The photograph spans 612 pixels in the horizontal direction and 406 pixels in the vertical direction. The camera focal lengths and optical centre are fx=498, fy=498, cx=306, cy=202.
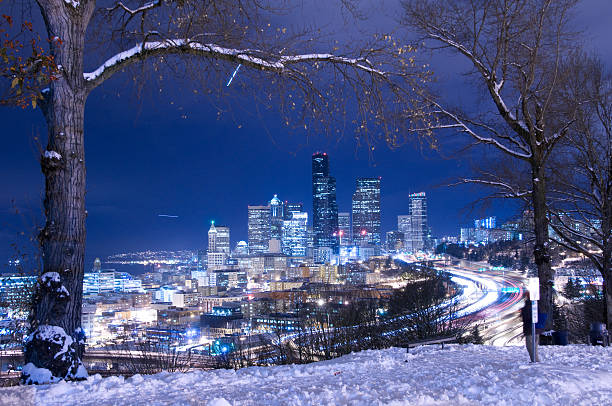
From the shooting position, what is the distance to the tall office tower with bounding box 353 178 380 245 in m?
130

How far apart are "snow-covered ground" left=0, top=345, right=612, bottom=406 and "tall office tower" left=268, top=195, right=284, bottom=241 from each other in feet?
505

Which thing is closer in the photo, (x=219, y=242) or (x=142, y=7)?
(x=142, y=7)

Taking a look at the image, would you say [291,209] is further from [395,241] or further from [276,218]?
[395,241]

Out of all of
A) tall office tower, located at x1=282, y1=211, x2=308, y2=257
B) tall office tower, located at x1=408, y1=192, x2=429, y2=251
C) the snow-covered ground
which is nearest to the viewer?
the snow-covered ground

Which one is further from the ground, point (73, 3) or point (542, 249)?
point (73, 3)

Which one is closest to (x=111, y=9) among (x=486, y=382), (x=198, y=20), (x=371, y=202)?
(x=198, y=20)

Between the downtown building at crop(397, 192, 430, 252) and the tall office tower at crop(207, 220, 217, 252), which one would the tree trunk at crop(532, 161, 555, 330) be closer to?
the downtown building at crop(397, 192, 430, 252)

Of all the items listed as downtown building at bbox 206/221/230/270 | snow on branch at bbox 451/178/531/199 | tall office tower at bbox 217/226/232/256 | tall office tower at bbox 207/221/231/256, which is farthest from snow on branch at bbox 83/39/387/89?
tall office tower at bbox 217/226/232/256

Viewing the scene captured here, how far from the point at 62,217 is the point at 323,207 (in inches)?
6109

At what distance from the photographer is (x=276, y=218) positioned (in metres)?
173

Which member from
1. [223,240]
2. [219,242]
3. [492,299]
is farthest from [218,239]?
[492,299]

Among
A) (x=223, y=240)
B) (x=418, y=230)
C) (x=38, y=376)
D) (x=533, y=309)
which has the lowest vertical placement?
(x=223, y=240)

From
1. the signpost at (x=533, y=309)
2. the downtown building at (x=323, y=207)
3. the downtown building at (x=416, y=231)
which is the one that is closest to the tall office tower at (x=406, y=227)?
the downtown building at (x=416, y=231)

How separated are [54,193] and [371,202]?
430 ft
